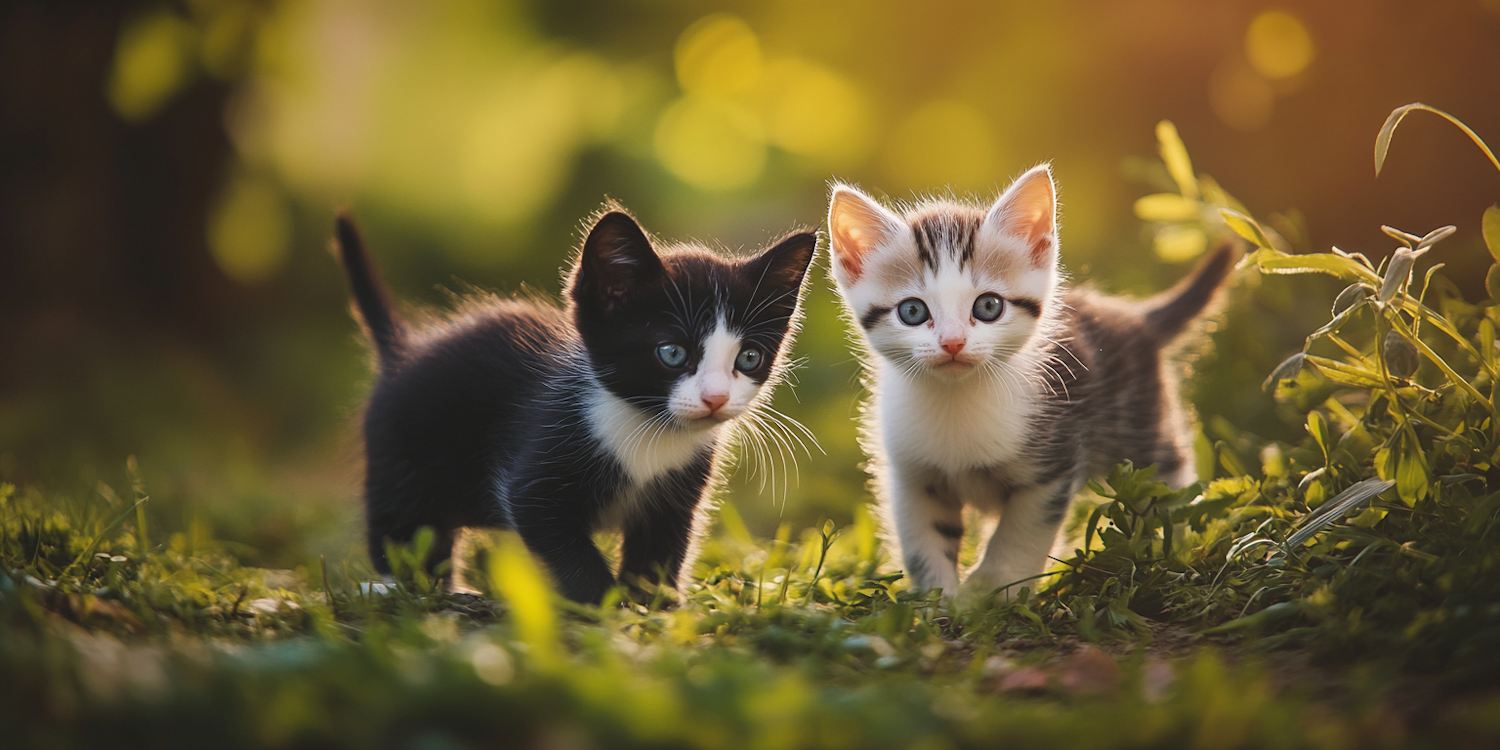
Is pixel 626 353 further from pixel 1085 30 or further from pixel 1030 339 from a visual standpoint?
pixel 1085 30

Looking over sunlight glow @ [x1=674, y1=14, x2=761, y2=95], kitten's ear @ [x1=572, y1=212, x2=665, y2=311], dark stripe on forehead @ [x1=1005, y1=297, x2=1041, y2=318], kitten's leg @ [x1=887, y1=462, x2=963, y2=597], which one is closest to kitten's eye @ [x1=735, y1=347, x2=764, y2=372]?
kitten's ear @ [x1=572, y1=212, x2=665, y2=311]

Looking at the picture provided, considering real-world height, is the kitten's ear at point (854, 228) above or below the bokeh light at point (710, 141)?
below

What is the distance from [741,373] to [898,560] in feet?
2.34

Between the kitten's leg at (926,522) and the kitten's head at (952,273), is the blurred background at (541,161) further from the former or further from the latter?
the kitten's leg at (926,522)

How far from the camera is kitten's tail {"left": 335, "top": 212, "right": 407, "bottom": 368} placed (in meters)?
2.72

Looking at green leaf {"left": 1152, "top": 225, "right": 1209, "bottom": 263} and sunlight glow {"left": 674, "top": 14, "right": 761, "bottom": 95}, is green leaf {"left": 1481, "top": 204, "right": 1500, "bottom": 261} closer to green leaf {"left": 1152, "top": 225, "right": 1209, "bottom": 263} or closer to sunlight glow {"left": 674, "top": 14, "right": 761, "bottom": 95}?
green leaf {"left": 1152, "top": 225, "right": 1209, "bottom": 263}

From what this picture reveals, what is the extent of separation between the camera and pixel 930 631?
1.80 m

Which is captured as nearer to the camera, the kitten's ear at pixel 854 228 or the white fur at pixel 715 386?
the white fur at pixel 715 386

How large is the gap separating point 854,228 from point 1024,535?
863 millimetres

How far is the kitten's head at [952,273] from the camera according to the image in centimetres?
227

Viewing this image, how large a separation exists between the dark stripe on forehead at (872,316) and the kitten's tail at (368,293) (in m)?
1.28

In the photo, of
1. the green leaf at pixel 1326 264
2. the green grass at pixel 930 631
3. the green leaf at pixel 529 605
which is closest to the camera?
the green grass at pixel 930 631

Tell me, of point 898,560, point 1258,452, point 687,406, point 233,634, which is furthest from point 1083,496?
point 233,634

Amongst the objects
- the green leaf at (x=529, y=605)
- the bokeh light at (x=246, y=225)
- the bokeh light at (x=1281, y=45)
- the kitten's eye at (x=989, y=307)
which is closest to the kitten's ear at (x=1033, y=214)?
the kitten's eye at (x=989, y=307)
